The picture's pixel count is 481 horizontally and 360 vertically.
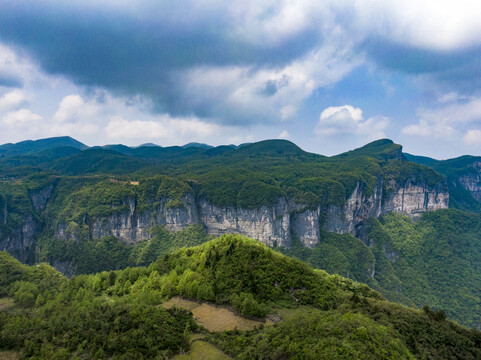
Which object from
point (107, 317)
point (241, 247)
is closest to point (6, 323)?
point (107, 317)

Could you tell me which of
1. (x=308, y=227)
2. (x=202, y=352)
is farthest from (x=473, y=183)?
(x=202, y=352)

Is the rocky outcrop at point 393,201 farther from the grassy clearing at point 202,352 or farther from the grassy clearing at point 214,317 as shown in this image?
the grassy clearing at point 202,352

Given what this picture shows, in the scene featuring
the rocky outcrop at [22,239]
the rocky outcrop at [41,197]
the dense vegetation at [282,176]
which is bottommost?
the rocky outcrop at [22,239]

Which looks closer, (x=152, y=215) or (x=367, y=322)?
(x=367, y=322)

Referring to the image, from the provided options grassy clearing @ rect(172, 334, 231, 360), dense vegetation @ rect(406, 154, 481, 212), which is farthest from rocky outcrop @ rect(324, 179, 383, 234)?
grassy clearing @ rect(172, 334, 231, 360)

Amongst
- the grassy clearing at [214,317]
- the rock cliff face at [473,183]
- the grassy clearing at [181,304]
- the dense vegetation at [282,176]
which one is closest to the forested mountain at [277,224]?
the dense vegetation at [282,176]

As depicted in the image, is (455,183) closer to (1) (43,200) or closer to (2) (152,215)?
(2) (152,215)

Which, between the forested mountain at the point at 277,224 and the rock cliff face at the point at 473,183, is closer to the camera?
the forested mountain at the point at 277,224

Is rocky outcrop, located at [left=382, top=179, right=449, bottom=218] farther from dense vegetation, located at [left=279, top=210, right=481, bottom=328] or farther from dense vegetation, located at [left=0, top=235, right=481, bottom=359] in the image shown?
dense vegetation, located at [left=0, top=235, right=481, bottom=359]
